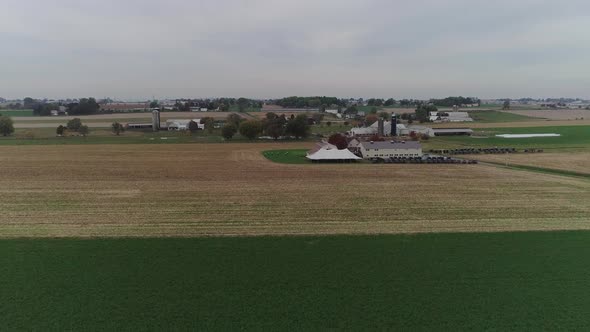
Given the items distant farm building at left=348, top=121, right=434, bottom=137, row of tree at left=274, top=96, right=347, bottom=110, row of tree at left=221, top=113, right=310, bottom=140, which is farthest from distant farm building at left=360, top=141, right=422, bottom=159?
row of tree at left=274, top=96, right=347, bottom=110

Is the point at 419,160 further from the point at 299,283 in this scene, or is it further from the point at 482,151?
the point at 299,283

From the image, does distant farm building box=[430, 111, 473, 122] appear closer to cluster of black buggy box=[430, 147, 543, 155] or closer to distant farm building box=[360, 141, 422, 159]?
cluster of black buggy box=[430, 147, 543, 155]

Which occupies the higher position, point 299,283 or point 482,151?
point 482,151

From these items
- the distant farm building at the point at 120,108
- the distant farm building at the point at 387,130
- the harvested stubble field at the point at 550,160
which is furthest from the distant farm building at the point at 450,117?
the distant farm building at the point at 120,108

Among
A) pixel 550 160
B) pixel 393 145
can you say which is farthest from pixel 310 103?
pixel 550 160

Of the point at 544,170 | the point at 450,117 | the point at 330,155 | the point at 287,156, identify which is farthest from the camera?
the point at 450,117

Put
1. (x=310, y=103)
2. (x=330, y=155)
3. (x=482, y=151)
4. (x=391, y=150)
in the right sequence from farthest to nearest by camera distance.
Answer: (x=310, y=103)
(x=482, y=151)
(x=391, y=150)
(x=330, y=155)
